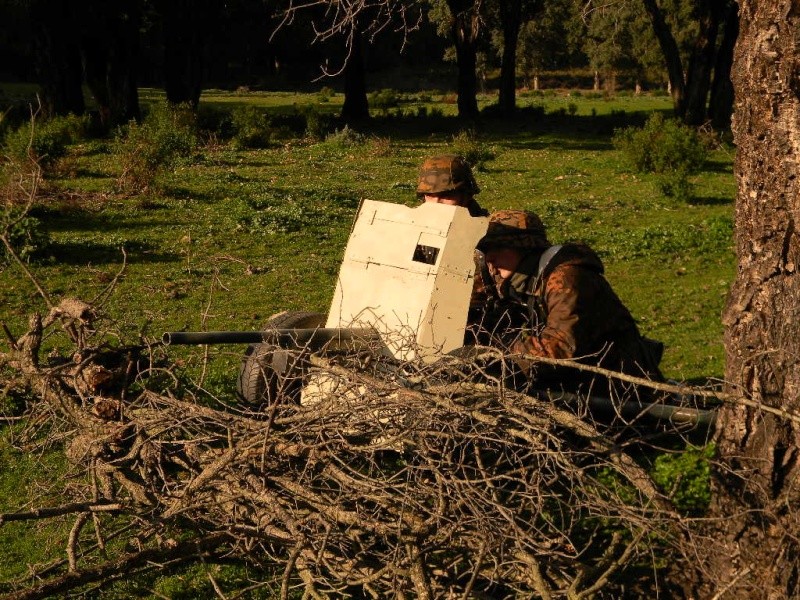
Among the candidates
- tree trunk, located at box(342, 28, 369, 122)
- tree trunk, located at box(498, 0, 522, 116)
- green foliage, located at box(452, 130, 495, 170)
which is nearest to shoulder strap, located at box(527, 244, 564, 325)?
green foliage, located at box(452, 130, 495, 170)

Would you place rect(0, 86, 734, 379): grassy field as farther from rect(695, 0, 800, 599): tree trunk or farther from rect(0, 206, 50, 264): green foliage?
rect(695, 0, 800, 599): tree trunk

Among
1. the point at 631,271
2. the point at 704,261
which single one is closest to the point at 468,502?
the point at 631,271

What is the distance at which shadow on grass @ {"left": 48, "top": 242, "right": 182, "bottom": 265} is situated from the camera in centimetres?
1275

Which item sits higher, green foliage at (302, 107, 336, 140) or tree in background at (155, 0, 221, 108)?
tree in background at (155, 0, 221, 108)

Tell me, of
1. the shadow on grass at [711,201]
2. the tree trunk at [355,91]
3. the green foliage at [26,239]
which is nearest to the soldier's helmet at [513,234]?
the green foliage at [26,239]

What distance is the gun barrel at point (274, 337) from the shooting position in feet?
18.9

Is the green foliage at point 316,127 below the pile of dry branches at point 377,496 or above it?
above

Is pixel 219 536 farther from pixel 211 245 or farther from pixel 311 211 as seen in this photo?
pixel 311 211

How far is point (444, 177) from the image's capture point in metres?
7.04

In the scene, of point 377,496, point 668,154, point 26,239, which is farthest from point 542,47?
point 377,496

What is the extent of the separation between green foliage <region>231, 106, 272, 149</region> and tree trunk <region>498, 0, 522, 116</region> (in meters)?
11.3

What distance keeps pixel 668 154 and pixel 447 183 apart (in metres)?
13.9

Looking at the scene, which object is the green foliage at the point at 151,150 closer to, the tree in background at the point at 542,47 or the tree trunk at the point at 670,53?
the tree trunk at the point at 670,53

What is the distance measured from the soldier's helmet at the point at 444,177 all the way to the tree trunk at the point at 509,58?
28.4 meters
